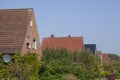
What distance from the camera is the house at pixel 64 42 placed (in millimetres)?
67000

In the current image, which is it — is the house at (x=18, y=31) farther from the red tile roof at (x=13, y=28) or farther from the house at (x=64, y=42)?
the house at (x=64, y=42)

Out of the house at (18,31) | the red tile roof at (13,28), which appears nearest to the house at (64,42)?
the house at (18,31)

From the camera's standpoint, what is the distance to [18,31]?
39344 mm

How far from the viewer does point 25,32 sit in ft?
129

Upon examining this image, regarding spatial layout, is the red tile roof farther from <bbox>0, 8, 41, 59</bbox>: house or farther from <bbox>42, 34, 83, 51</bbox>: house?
<bbox>42, 34, 83, 51</bbox>: house

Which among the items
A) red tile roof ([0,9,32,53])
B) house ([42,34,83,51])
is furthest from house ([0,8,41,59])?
house ([42,34,83,51])

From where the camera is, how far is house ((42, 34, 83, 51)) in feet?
220

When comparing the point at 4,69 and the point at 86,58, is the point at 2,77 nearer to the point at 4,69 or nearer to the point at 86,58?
the point at 4,69

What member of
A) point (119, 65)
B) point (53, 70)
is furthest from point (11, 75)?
point (119, 65)

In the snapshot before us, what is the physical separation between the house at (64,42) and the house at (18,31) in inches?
920

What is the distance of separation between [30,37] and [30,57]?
22.9 ft

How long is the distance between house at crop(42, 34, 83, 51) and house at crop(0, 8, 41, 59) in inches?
920

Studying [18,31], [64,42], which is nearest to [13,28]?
[18,31]

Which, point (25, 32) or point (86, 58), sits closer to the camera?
point (25, 32)
